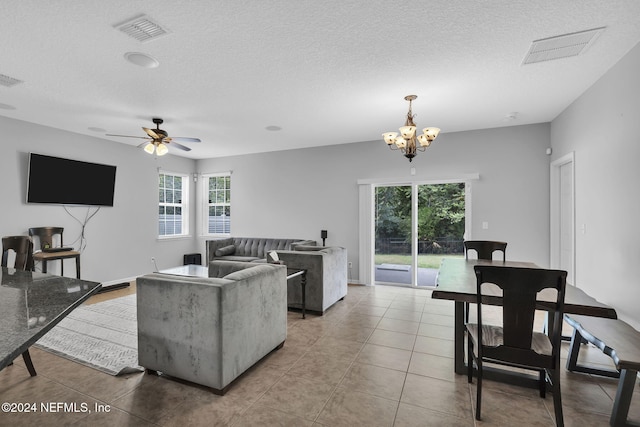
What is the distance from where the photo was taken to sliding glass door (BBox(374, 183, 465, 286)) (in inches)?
209

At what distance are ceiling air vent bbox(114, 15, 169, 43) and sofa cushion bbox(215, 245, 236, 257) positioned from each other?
4.48 metres

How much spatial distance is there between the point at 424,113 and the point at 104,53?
373cm

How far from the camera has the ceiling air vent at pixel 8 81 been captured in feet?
10.1

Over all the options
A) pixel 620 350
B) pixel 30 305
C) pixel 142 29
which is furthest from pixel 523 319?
pixel 142 29

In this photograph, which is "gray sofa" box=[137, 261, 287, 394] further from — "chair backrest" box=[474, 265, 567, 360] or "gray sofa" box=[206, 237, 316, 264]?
"gray sofa" box=[206, 237, 316, 264]

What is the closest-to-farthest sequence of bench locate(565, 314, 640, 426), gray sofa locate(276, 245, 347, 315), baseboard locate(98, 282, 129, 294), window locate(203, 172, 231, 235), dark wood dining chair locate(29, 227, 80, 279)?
bench locate(565, 314, 640, 426) < gray sofa locate(276, 245, 347, 315) < dark wood dining chair locate(29, 227, 80, 279) < baseboard locate(98, 282, 129, 294) < window locate(203, 172, 231, 235)

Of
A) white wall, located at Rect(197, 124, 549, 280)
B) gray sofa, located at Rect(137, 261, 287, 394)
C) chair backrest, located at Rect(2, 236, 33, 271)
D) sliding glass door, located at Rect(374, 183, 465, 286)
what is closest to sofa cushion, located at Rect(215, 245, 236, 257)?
white wall, located at Rect(197, 124, 549, 280)

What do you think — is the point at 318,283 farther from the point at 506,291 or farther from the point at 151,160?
the point at 151,160

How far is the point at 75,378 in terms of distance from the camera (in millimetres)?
2445

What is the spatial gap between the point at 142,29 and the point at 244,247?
4.77 metres

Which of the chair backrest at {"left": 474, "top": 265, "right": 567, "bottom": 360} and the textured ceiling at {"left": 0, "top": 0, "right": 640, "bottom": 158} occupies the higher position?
the textured ceiling at {"left": 0, "top": 0, "right": 640, "bottom": 158}

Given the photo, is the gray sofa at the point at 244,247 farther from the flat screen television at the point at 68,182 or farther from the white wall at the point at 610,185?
the white wall at the point at 610,185

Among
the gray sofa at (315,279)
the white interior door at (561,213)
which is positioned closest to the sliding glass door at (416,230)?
the white interior door at (561,213)

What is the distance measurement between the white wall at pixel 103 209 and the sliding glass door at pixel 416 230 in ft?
15.4
